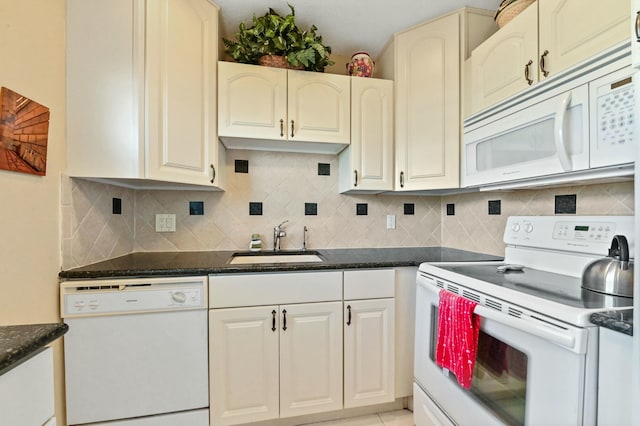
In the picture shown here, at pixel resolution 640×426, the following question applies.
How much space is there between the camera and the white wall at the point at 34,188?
3.21ft

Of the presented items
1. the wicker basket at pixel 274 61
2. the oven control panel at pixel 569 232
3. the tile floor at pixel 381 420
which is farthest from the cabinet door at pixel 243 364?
the wicker basket at pixel 274 61

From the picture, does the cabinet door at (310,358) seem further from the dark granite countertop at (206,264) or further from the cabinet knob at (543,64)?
the cabinet knob at (543,64)

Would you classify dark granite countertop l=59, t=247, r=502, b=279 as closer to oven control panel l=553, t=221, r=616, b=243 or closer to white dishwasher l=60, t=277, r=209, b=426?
white dishwasher l=60, t=277, r=209, b=426

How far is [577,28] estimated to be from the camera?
1.07 metres

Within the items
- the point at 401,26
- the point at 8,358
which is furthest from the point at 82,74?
the point at 401,26

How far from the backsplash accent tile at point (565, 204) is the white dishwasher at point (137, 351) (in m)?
1.83

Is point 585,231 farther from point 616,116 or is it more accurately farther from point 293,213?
point 293,213

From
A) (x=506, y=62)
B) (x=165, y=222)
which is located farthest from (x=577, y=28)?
(x=165, y=222)

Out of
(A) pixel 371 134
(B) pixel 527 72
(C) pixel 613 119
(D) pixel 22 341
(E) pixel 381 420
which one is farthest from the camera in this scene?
(A) pixel 371 134

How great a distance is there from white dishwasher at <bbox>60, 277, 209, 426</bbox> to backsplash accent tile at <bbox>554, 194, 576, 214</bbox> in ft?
5.99

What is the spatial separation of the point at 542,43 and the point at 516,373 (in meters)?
1.34

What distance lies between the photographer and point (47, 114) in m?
1.17

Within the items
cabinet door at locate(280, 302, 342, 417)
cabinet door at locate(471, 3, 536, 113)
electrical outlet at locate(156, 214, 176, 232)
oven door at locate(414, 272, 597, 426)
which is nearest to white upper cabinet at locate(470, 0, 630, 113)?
cabinet door at locate(471, 3, 536, 113)

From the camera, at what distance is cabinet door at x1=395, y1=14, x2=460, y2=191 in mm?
1702
